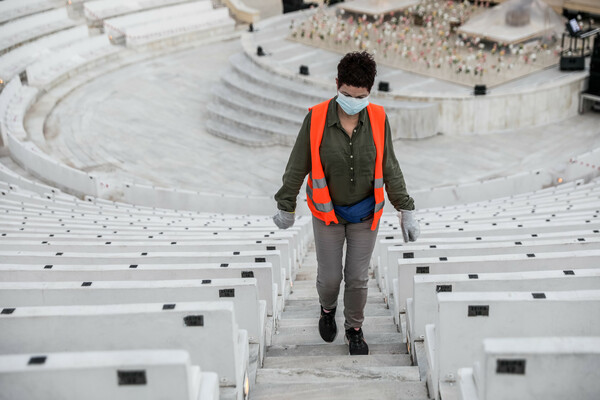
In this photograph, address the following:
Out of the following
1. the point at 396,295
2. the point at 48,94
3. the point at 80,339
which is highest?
the point at 80,339

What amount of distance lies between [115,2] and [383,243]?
18.1m

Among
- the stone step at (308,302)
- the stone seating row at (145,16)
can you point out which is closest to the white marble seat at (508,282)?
the stone step at (308,302)

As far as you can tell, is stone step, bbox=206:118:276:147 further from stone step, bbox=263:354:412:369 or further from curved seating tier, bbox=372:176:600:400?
stone step, bbox=263:354:412:369

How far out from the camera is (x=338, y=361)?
3902 millimetres

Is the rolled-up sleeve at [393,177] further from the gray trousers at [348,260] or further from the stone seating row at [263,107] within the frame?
the stone seating row at [263,107]

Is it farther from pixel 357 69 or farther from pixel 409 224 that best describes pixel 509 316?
pixel 357 69

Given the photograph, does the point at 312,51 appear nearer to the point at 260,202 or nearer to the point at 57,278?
the point at 260,202

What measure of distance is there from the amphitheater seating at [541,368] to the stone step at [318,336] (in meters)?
2.02

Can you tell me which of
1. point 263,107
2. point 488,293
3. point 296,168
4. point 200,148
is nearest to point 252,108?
point 263,107

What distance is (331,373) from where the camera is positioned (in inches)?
145

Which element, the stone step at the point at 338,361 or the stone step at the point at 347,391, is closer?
the stone step at the point at 347,391

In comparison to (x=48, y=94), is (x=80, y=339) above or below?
above

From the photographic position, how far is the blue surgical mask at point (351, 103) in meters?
3.78

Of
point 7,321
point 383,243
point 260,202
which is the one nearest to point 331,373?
point 7,321
